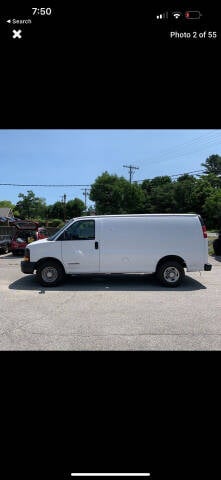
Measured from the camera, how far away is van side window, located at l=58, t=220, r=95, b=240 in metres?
8.43

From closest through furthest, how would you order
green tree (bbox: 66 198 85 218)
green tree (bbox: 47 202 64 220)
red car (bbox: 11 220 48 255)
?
red car (bbox: 11 220 48 255) → green tree (bbox: 66 198 85 218) → green tree (bbox: 47 202 64 220)

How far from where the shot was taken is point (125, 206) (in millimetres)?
60562

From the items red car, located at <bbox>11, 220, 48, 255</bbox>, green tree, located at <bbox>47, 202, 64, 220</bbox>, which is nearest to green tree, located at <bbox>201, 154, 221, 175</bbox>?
green tree, located at <bbox>47, 202, 64, 220</bbox>

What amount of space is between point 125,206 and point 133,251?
173ft

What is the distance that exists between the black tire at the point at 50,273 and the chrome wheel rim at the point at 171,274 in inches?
117

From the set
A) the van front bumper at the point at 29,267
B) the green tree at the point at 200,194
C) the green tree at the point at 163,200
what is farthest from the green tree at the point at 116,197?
the van front bumper at the point at 29,267

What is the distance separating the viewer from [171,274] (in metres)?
8.26

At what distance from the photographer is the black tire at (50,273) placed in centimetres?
832

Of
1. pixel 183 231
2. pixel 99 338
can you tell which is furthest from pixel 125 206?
pixel 99 338

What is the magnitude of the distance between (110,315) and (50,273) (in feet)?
11.2

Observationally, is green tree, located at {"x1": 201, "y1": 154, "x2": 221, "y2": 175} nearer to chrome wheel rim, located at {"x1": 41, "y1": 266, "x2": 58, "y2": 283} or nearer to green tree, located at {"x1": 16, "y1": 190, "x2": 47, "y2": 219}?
green tree, located at {"x1": 16, "y1": 190, "x2": 47, "y2": 219}
